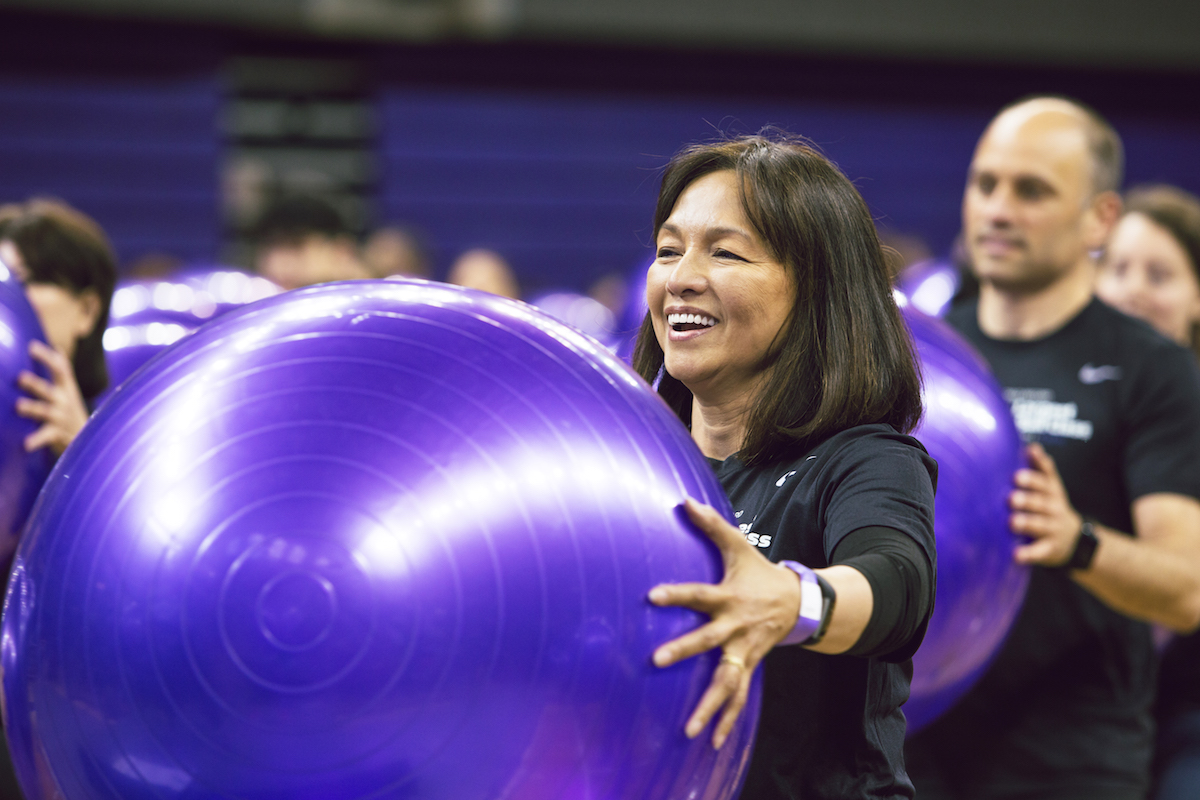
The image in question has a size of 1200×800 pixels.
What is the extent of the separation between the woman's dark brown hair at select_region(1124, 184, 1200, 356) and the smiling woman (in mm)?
2201

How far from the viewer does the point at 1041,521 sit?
2549mm

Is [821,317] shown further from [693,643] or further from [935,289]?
[935,289]

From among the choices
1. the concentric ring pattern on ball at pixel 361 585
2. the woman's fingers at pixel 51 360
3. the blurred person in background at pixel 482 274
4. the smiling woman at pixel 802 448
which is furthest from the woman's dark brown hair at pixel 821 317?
the blurred person in background at pixel 482 274

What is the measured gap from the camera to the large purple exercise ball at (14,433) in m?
2.15

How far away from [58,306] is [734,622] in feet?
6.16

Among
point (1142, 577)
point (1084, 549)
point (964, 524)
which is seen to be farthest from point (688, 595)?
point (1142, 577)

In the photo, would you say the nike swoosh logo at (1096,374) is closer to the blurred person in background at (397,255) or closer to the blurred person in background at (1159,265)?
the blurred person in background at (1159,265)

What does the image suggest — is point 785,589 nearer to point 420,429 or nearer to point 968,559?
point 420,429

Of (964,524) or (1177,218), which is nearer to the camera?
(964,524)

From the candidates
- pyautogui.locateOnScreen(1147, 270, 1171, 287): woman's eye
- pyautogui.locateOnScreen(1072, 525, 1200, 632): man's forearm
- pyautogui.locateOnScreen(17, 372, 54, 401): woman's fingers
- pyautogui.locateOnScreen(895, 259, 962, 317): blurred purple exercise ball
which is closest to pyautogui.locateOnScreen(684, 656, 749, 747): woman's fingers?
pyautogui.locateOnScreen(17, 372, 54, 401): woman's fingers

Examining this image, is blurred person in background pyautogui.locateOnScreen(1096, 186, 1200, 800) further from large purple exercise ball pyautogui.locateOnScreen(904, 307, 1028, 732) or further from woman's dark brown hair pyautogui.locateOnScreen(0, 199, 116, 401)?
woman's dark brown hair pyautogui.locateOnScreen(0, 199, 116, 401)

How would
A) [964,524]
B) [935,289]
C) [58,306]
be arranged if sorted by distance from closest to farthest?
1. [964,524]
2. [58,306]
3. [935,289]

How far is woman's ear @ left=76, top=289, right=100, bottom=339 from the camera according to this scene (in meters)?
2.69

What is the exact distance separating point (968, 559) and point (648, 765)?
123 centimetres
